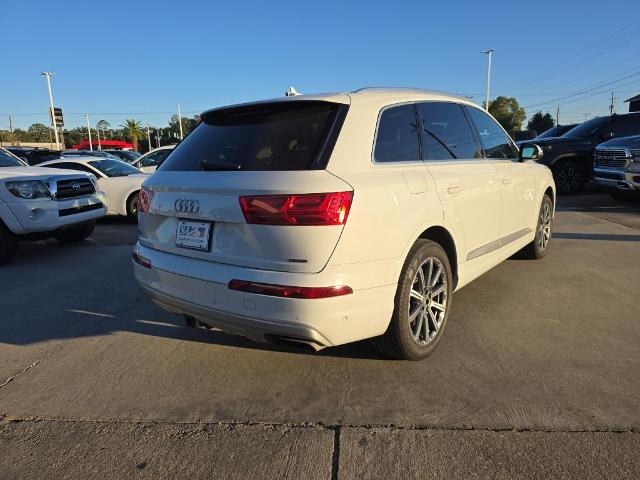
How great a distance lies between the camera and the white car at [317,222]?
2.45 meters

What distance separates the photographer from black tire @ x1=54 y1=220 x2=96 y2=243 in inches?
294

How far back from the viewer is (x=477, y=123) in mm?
4203

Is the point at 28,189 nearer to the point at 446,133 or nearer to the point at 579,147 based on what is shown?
the point at 446,133

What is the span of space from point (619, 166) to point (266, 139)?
29.9 feet

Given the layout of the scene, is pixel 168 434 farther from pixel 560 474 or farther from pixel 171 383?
pixel 560 474

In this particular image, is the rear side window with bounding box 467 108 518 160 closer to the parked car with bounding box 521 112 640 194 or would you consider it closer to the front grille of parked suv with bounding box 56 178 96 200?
the front grille of parked suv with bounding box 56 178 96 200

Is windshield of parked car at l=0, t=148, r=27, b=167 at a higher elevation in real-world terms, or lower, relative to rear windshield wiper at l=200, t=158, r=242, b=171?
higher

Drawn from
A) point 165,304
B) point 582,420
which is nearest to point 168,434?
point 165,304

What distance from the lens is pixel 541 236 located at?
5543mm

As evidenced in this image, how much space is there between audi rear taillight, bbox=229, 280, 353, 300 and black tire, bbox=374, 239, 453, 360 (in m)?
0.48

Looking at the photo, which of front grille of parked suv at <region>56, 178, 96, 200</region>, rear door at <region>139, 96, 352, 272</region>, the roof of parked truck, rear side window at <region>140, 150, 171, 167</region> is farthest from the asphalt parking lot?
rear side window at <region>140, 150, 171, 167</region>

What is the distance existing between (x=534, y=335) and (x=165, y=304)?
2686 millimetres

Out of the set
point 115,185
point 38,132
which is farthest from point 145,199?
A: point 38,132

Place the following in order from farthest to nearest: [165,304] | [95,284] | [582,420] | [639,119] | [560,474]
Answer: [639,119] < [95,284] < [165,304] < [582,420] < [560,474]
